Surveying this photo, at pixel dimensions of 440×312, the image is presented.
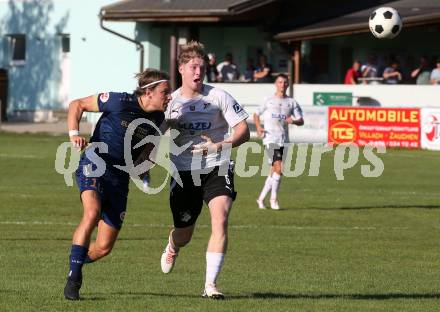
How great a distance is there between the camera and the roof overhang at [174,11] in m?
43.9

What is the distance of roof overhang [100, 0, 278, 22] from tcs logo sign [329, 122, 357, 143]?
937 cm

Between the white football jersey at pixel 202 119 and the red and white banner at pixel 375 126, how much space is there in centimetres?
2387

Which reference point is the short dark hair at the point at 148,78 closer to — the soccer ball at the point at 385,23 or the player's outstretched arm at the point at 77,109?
the player's outstretched arm at the point at 77,109

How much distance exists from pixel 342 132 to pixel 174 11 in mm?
11627

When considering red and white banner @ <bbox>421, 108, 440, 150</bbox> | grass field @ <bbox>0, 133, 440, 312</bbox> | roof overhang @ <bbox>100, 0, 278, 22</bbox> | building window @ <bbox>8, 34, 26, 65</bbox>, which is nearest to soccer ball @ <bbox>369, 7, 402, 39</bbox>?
grass field @ <bbox>0, 133, 440, 312</bbox>

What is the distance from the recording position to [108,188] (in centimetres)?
1016

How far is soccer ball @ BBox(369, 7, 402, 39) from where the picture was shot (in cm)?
2481

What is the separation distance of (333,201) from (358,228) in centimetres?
407

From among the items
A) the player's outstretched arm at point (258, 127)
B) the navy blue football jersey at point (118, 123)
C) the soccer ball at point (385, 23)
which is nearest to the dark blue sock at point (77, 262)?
the navy blue football jersey at point (118, 123)

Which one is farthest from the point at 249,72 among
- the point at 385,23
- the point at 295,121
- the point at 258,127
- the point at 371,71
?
the point at 295,121

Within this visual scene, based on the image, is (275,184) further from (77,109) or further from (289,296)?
(77,109)

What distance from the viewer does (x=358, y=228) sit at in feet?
57.2

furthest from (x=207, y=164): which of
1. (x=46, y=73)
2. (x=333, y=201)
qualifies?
(x=46, y=73)

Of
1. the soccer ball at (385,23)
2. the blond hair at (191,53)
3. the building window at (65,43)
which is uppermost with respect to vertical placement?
the building window at (65,43)
